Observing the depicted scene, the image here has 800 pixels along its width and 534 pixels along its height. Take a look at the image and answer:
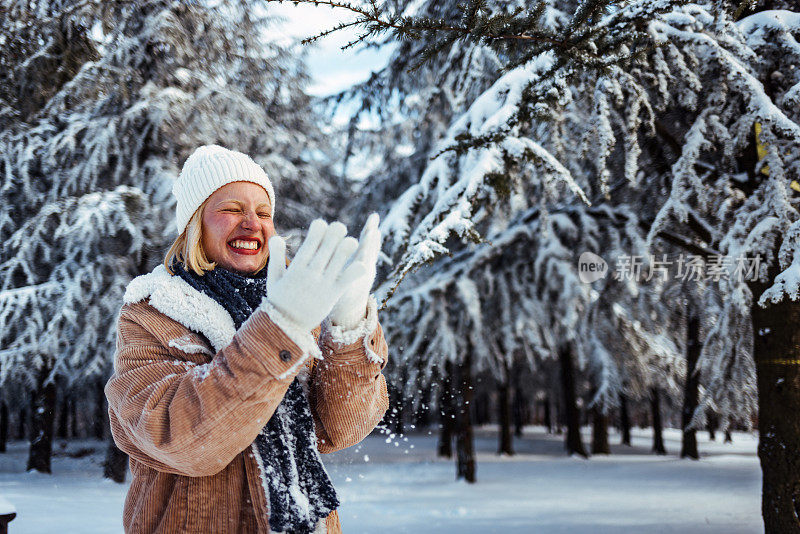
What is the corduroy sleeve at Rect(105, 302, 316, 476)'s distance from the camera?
1.32 meters

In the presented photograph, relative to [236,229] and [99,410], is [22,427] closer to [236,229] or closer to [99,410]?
[99,410]

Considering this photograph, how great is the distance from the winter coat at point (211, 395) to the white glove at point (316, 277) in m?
0.04

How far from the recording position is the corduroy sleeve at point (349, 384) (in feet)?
5.05

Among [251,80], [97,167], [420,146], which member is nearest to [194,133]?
[97,167]

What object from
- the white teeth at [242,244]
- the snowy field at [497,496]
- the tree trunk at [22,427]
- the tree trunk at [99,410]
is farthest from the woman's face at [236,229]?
the tree trunk at [22,427]

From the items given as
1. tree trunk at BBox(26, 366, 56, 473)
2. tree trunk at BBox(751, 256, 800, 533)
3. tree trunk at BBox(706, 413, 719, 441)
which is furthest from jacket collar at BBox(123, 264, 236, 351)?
tree trunk at BBox(26, 366, 56, 473)

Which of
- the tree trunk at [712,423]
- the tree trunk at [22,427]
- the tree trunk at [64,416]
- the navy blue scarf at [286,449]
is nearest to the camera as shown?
the navy blue scarf at [286,449]

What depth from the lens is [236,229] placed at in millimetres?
1789

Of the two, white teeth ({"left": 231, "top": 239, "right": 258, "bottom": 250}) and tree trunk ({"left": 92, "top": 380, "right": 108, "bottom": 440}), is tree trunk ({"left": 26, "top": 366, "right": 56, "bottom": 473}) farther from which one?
white teeth ({"left": 231, "top": 239, "right": 258, "bottom": 250})

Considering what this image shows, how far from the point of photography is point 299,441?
166cm

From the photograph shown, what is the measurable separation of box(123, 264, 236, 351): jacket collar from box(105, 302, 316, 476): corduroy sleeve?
0.49 ft

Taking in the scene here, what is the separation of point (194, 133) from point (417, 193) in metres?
6.46

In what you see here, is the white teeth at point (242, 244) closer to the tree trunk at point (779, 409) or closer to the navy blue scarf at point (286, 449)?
the navy blue scarf at point (286, 449)

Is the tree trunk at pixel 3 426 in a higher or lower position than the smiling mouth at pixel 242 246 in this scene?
lower
